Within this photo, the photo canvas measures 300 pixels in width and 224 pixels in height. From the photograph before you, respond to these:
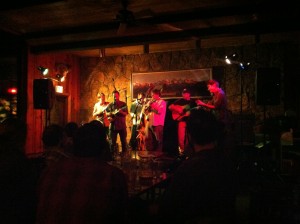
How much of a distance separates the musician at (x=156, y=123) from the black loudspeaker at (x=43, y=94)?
9.07 feet

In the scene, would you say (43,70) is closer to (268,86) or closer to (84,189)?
(268,86)

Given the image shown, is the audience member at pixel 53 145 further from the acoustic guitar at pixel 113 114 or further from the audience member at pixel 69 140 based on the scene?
the acoustic guitar at pixel 113 114

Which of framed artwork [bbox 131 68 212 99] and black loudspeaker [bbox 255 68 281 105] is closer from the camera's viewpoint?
black loudspeaker [bbox 255 68 281 105]

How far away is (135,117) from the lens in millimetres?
9336

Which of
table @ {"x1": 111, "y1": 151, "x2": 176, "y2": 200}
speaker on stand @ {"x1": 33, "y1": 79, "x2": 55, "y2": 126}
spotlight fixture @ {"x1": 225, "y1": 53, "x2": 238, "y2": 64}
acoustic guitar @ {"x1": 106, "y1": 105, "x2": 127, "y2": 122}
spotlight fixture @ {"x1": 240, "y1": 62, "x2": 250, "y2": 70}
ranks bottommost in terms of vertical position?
table @ {"x1": 111, "y1": 151, "x2": 176, "y2": 200}

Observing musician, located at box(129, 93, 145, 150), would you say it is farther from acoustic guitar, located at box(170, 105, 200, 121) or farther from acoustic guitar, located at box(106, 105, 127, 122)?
acoustic guitar, located at box(170, 105, 200, 121)

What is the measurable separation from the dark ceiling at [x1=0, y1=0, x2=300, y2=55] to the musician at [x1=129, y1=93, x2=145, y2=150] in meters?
2.28

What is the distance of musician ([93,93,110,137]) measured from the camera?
31.1 ft

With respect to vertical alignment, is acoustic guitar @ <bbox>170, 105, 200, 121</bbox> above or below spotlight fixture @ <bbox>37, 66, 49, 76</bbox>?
below

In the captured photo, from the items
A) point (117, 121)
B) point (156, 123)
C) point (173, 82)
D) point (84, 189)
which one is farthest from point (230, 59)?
point (84, 189)

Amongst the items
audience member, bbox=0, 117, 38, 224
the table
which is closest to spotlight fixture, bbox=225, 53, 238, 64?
the table

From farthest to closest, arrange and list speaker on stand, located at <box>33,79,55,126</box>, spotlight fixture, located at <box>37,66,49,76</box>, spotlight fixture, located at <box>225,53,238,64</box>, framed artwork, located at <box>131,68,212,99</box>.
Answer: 1. framed artwork, located at <box>131,68,212,99</box>
2. spotlight fixture, located at <box>37,66,49,76</box>
3. spotlight fixture, located at <box>225,53,238,64</box>
4. speaker on stand, located at <box>33,79,55,126</box>

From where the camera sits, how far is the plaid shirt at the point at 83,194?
1.84 metres

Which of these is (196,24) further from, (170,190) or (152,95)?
(170,190)
